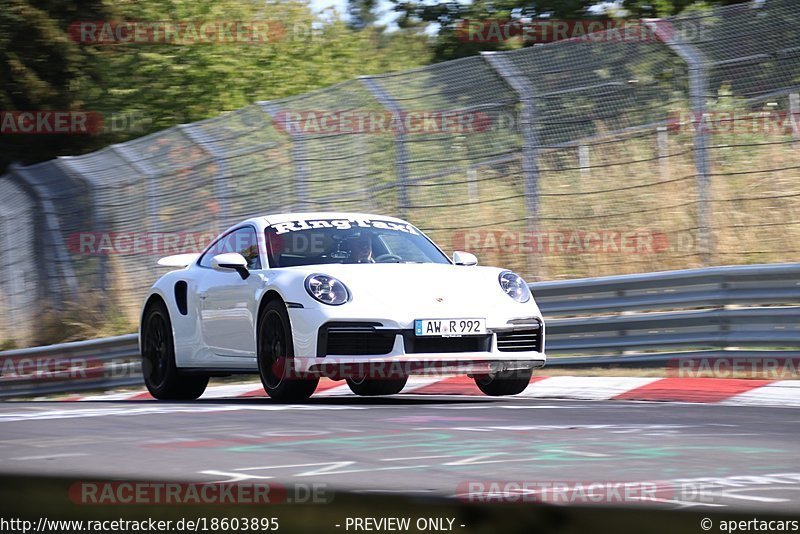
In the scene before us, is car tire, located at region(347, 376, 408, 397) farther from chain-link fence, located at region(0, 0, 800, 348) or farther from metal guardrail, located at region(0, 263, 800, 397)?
chain-link fence, located at region(0, 0, 800, 348)

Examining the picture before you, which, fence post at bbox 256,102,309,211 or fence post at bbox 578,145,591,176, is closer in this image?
fence post at bbox 578,145,591,176

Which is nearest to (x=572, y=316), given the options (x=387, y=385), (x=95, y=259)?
(x=387, y=385)

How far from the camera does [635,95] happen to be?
1121cm

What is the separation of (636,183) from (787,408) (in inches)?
170

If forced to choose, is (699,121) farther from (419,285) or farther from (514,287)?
(419,285)

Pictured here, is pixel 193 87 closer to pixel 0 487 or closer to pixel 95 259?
pixel 95 259
